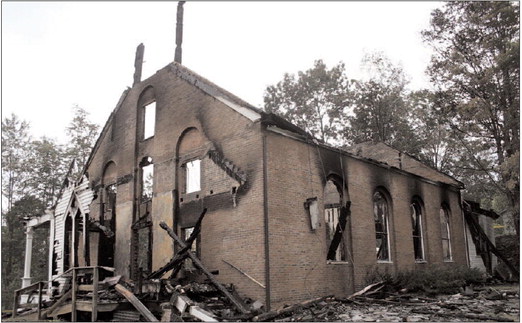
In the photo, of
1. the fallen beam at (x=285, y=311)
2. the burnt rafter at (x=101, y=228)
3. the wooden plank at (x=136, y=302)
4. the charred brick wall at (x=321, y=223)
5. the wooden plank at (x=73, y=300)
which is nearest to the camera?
the fallen beam at (x=285, y=311)

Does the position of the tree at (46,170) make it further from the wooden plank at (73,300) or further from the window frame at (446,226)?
the window frame at (446,226)

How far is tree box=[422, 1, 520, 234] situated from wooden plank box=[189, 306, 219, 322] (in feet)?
44.8

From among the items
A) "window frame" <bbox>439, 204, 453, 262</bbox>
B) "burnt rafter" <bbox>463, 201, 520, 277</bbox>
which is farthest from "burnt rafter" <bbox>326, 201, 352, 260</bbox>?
"burnt rafter" <bbox>463, 201, 520, 277</bbox>

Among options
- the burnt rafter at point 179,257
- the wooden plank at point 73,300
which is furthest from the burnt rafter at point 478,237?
the wooden plank at point 73,300

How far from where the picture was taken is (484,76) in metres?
21.0

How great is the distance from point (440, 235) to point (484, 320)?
10.8 m

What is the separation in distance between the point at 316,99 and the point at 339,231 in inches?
→ 1062

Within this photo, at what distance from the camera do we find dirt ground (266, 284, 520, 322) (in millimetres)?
10602

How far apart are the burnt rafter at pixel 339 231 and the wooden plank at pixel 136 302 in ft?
18.4

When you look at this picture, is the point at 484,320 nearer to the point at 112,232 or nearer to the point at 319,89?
the point at 112,232

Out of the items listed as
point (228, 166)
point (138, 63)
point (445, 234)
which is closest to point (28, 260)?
point (138, 63)

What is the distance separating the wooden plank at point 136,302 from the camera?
11.5 metres

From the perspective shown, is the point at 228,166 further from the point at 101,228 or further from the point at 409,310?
the point at 101,228

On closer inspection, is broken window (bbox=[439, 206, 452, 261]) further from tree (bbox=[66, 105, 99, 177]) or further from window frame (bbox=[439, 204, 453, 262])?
tree (bbox=[66, 105, 99, 177])
